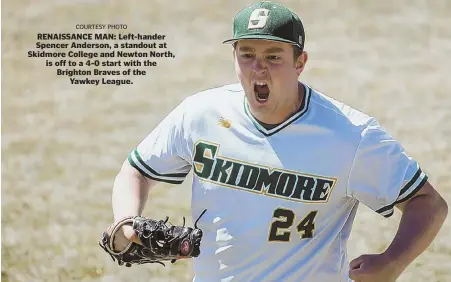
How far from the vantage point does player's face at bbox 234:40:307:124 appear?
4000mm

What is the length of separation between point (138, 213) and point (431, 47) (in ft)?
27.4

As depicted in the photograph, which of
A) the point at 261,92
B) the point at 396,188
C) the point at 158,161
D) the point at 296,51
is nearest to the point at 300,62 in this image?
the point at 296,51

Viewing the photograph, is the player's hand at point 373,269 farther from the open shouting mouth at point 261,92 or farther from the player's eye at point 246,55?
the player's eye at point 246,55

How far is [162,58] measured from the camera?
38.5ft

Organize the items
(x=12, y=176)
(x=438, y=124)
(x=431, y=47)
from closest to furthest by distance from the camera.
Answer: (x=12, y=176) → (x=438, y=124) → (x=431, y=47)

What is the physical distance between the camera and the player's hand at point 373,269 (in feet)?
12.7

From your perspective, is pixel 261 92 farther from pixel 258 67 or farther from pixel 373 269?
pixel 373 269

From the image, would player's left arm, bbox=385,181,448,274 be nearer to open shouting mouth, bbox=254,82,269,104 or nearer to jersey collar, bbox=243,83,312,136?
jersey collar, bbox=243,83,312,136

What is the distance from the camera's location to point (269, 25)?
3.99m

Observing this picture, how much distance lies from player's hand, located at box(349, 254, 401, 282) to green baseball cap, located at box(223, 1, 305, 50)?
1.05m

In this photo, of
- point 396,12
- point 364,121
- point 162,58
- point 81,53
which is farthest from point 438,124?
point 364,121

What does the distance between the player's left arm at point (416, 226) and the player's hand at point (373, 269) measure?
31 mm

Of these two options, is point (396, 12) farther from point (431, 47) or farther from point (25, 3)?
point (25, 3)

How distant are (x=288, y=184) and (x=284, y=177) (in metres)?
0.04
